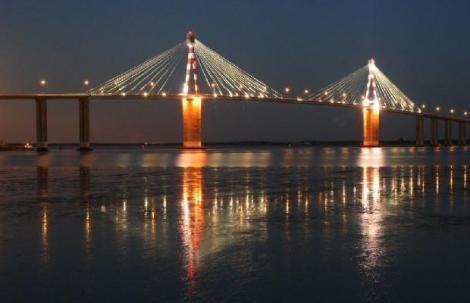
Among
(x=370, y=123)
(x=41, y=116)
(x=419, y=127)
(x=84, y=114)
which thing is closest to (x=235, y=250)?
(x=84, y=114)

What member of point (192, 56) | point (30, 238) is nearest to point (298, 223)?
point (30, 238)

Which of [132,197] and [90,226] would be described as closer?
[90,226]

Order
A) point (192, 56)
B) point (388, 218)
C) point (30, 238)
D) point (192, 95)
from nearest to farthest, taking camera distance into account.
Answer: point (30, 238) < point (388, 218) < point (192, 95) < point (192, 56)

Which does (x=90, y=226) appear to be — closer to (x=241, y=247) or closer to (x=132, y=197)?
(x=241, y=247)

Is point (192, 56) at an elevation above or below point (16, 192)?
above

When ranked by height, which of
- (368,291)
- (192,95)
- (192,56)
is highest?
(192,56)

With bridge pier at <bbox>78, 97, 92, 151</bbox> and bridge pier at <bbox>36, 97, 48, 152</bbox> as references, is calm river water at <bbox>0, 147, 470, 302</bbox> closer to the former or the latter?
bridge pier at <bbox>78, 97, 92, 151</bbox>

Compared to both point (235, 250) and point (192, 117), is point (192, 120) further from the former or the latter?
point (235, 250)

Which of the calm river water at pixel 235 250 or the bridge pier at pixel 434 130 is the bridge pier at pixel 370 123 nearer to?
the bridge pier at pixel 434 130

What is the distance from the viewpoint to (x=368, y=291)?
4.23 m

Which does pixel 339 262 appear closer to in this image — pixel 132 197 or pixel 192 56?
pixel 132 197

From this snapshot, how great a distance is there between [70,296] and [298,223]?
3.84 meters

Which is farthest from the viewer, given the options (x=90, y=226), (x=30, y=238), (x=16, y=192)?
(x=16, y=192)

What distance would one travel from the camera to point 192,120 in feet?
185
